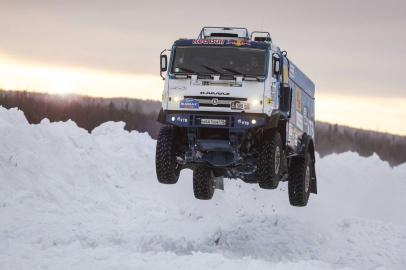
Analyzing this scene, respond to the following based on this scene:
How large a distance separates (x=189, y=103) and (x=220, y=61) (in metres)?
1.29

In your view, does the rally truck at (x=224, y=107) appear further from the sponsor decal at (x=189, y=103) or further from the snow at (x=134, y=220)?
the snow at (x=134, y=220)

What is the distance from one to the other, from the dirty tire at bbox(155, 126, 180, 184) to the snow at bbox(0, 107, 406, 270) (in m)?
2.49

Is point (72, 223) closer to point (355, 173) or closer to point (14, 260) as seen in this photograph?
point (14, 260)

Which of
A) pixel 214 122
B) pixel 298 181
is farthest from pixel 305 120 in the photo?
pixel 214 122

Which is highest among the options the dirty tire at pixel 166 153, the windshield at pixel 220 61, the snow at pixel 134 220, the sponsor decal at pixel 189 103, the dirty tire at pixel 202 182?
the windshield at pixel 220 61

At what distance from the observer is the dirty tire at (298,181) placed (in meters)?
16.6

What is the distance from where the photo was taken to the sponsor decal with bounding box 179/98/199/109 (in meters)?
13.1

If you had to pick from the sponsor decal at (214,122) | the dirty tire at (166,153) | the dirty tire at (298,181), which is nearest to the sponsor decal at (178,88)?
the sponsor decal at (214,122)

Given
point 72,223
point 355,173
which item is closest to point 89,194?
point 72,223

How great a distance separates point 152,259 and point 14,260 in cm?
401

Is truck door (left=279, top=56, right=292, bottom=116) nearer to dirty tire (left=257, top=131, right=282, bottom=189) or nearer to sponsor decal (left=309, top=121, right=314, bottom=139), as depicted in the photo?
dirty tire (left=257, top=131, right=282, bottom=189)

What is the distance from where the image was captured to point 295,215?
2469cm

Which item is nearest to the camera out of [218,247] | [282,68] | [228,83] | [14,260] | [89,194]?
[228,83]

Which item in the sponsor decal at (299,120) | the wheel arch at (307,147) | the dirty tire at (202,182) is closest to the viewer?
the dirty tire at (202,182)
